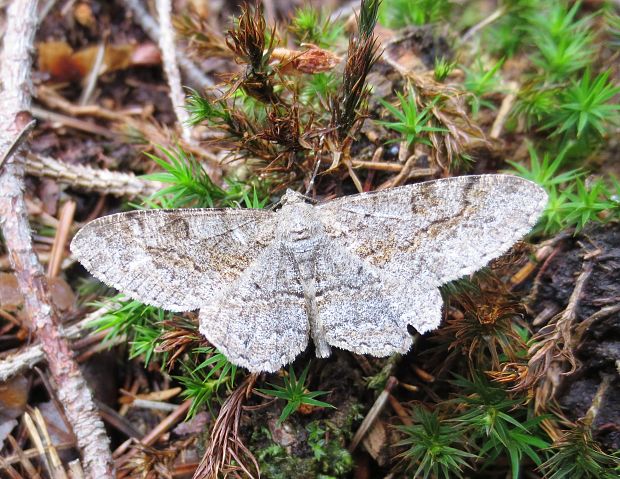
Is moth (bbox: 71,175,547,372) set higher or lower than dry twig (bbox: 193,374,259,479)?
higher

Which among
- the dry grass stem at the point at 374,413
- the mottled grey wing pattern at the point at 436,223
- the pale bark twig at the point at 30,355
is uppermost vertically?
the mottled grey wing pattern at the point at 436,223

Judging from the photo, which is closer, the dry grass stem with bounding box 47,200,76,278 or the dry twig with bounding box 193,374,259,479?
the dry twig with bounding box 193,374,259,479

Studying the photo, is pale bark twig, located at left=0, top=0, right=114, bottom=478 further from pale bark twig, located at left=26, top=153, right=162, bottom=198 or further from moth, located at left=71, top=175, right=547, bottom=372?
moth, located at left=71, top=175, right=547, bottom=372

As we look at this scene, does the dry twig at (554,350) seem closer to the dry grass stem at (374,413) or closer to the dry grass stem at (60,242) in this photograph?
the dry grass stem at (374,413)

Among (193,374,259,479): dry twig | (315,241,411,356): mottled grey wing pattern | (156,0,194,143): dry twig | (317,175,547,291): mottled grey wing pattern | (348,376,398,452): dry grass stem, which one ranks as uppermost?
(156,0,194,143): dry twig

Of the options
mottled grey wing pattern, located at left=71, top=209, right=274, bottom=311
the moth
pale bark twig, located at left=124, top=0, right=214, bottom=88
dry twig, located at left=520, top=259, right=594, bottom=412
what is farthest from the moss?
pale bark twig, located at left=124, top=0, right=214, bottom=88

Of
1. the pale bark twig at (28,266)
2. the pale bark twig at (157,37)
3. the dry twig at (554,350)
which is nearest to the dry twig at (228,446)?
the pale bark twig at (28,266)

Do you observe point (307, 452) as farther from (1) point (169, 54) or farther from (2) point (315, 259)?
(1) point (169, 54)

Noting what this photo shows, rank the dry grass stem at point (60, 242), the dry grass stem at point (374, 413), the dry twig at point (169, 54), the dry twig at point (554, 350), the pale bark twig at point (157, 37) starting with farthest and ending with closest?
the pale bark twig at point (157, 37) < the dry twig at point (169, 54) < the dry grass stem at point (60, 242) < the dry grass stem at point (374, 413) < the dry twig at point (554, 350)
